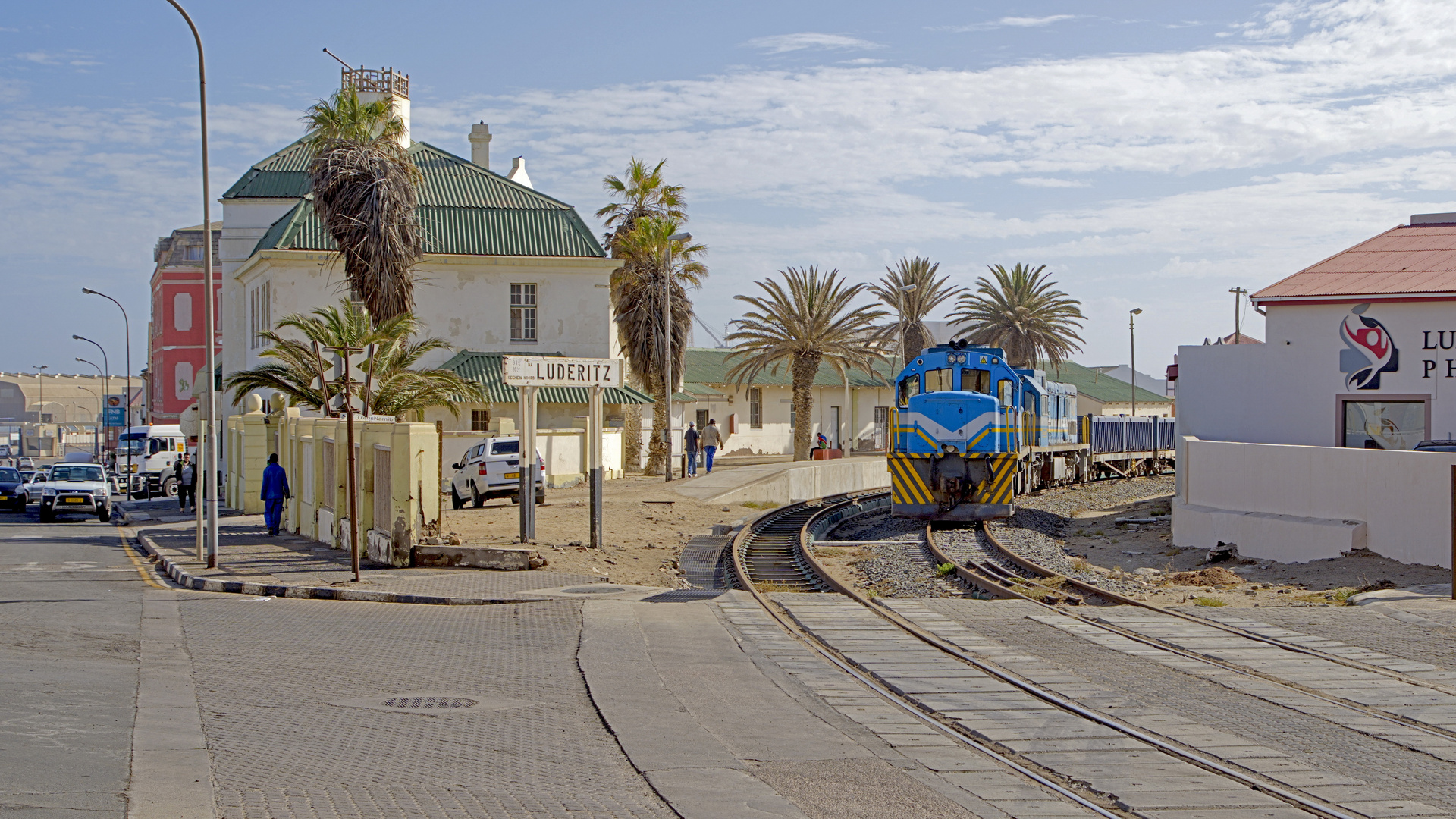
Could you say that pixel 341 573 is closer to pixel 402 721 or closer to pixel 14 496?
pixel 402 721

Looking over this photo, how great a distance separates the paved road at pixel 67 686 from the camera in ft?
21.6

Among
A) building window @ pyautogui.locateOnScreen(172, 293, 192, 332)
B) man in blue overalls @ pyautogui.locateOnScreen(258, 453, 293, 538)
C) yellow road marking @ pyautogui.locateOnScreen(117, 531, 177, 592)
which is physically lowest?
yellow road marking @ pyautogui.locateOnScreen(117, 531, 177, 592)

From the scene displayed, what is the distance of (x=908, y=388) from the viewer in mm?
27984

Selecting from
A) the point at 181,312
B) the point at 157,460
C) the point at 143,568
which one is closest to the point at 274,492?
the point at 143,568

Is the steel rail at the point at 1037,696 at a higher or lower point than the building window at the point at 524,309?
lower

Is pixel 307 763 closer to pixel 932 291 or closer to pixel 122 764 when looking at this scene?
pixel 122 764

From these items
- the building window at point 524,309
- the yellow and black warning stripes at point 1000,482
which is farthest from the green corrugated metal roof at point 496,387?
the yellow and black warning stripes at point 1000,482

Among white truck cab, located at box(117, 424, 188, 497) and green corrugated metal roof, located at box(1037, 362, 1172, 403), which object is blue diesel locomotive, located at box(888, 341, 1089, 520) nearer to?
white truck cab, located at box(117, 424, 188, 497)

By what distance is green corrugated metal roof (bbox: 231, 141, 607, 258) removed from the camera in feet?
132

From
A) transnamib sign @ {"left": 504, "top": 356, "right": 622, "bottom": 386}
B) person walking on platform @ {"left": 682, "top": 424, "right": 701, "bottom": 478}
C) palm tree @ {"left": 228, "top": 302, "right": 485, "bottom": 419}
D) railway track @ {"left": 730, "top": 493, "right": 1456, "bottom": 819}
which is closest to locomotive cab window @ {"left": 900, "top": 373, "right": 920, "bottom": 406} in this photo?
railway track @ {"left": 730, "top": 493, "right": 1456, "bottom": 819}

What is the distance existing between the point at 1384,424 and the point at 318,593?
2125 cm

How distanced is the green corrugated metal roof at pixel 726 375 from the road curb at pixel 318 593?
41.9 metres

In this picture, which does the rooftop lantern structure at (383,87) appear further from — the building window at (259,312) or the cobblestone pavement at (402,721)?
the cobblestone pavement at (402,721)

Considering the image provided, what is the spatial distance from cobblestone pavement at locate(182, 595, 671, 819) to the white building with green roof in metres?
27.0
